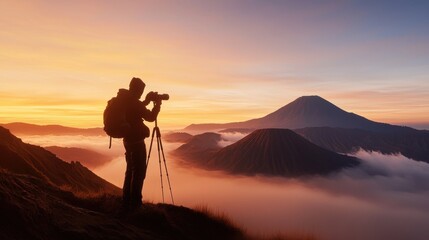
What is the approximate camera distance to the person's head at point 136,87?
8.57 meters

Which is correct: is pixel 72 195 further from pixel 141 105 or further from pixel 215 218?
pixel 215 218

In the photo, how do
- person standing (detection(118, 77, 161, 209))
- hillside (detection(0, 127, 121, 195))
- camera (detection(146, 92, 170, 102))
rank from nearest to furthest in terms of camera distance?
1. person standing (detection(118, 77, 161, 209))
2. camera (detection(146, 92, 170, 102))
3. hillside (detection(0, 127, 121, 195))

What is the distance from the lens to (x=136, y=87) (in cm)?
860

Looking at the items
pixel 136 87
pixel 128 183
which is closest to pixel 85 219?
pixel 128 183

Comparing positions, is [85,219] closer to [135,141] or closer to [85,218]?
[85,218]

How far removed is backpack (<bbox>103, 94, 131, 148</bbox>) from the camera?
7.93 metres

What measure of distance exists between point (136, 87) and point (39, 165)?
49403mm

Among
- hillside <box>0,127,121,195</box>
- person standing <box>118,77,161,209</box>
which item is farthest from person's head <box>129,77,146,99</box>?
hillside <box>0,127,121,195</box>

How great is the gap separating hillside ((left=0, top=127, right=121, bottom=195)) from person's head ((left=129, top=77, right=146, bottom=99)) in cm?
2803

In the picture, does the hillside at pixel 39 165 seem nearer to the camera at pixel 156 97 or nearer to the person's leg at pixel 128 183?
the person's leg at pixel 128 183

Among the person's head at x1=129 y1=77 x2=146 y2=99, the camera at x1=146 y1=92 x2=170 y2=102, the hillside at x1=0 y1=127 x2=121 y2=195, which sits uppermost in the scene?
the person's head at x1=129 y1=77 x2=146 y2=99

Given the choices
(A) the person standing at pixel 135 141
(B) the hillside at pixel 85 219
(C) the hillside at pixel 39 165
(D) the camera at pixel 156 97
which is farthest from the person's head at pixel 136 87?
(C) the hillside at pixel 39 165

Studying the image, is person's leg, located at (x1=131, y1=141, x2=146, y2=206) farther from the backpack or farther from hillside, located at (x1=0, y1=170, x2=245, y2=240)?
the backpack

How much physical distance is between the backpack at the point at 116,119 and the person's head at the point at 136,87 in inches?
17.5
